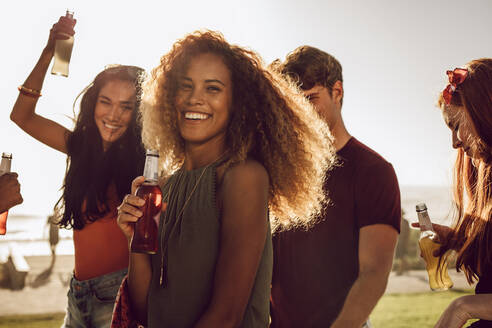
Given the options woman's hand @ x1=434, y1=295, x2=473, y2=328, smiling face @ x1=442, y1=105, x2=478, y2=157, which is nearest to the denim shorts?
woman's hand @ x1=434, y1=295, x2=473, y2=328

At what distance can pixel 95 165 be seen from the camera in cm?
321

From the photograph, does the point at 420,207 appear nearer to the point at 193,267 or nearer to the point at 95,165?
the point at 193,267

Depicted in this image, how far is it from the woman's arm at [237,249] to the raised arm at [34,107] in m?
2.06

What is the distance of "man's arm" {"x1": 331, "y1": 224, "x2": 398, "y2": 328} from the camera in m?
2.16

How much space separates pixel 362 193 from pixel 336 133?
436 mm

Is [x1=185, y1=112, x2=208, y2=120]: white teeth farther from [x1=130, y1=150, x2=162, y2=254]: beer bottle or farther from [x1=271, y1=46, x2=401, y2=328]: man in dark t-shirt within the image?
[x1=271, y1=46, x2=401, y2=328]: man in dark t-shirt

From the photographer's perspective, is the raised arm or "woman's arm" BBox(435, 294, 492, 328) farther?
the raised arm

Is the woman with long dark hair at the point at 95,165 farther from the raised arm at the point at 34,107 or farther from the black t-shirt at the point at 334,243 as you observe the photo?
the black t-shirt at the point at 334,243

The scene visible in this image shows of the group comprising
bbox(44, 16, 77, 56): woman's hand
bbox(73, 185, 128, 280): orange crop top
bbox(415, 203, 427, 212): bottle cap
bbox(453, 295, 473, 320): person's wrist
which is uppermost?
bbox(44, 16, 77, 56): woman's hand

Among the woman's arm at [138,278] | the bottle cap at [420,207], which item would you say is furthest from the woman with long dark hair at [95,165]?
the bottle cap at [420,207]

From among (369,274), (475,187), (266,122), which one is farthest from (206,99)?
(475,187)

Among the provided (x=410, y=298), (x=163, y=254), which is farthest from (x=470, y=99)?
(x=410, y=298)

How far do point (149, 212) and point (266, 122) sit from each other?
2.05 ft

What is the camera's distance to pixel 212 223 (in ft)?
5.72
